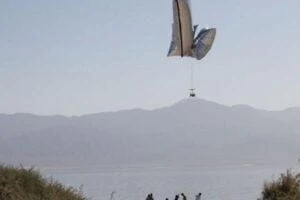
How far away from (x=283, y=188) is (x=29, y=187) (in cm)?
1151

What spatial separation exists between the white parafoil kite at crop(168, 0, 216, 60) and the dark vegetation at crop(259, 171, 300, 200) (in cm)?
890

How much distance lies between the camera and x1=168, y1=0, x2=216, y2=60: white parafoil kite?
22969 millimetres

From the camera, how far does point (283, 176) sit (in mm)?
29578

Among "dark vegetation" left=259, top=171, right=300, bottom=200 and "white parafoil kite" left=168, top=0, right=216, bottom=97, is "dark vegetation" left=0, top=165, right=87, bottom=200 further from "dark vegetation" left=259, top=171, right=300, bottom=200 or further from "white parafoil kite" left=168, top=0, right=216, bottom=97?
"dark vegetation" left=259, top=171, right=300, bottom=200

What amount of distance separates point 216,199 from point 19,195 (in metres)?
77.4

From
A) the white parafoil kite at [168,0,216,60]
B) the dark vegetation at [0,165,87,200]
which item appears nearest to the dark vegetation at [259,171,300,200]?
the dark vegetation at [0,165,87,200]

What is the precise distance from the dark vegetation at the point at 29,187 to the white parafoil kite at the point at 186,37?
7252mm

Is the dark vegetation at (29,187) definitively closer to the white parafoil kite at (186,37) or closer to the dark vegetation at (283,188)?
the white parafoil kite at (186,37)

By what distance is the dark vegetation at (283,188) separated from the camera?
28.9 meters

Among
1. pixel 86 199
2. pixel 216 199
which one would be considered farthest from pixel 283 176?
pixel 216 199

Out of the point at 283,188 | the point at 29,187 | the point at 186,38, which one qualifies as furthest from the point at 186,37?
the point at 283,188

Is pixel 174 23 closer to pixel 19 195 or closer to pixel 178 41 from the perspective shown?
pixel 178 41

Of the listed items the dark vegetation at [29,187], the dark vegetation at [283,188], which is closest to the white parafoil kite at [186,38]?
the dark vegetation at [29,187]

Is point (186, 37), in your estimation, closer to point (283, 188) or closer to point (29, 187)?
point (29, 187)
